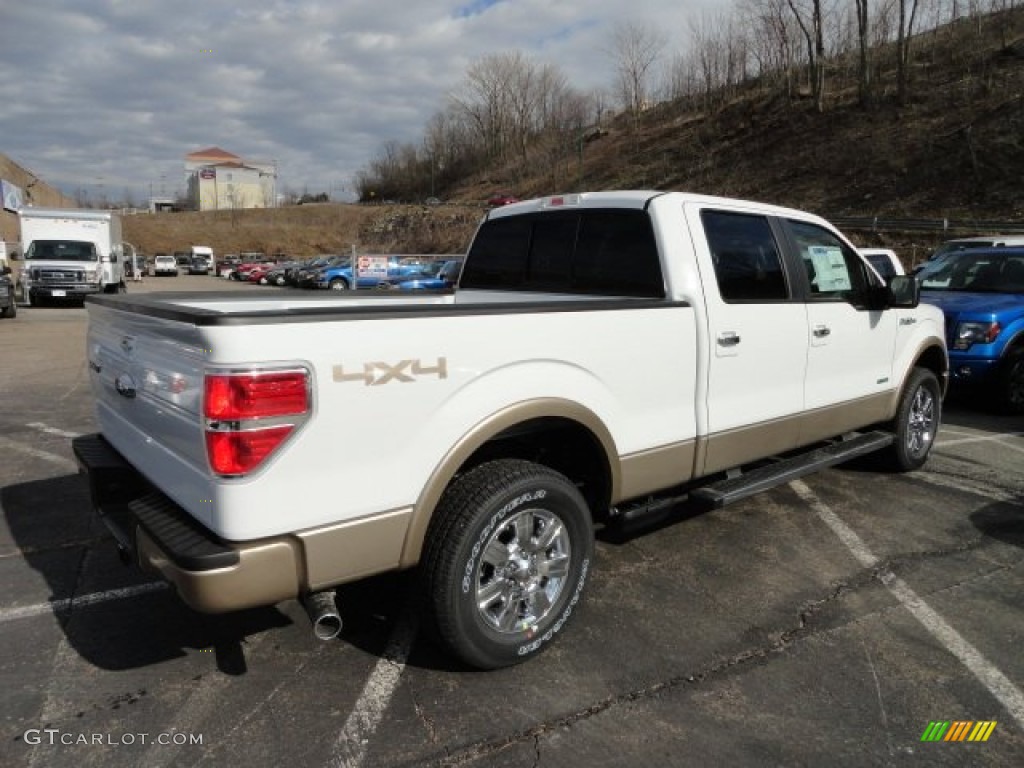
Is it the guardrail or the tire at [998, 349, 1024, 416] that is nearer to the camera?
the tire at [998, 349, 1024, 416]

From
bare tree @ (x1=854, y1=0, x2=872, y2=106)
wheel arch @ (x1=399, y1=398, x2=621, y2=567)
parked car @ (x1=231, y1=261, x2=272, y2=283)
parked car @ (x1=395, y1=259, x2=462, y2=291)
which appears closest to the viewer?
wheel arch @ (x1=399, y1=398, x2=621, y2=567)

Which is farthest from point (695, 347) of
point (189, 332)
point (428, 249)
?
point (428, 249)

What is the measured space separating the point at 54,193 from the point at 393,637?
123 metres

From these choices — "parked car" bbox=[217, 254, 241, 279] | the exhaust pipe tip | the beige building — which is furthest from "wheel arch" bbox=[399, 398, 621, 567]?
the beige building

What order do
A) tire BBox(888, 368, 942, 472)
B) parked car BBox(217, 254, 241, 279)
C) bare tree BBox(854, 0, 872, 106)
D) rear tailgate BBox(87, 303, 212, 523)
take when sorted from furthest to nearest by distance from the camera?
parked car BBox(217, 254, 241, 279) → bare tree BBox(854, 0, 872, 106) → tire BBox(888, 368, 942, 472) → rear tailgate BBox(87, 303, 212, 523)

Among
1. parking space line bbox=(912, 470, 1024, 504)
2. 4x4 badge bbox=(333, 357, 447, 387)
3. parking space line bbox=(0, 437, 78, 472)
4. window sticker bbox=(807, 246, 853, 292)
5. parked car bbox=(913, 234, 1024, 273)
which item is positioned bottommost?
parking space line bbox=(912, 470, 1024, 504)

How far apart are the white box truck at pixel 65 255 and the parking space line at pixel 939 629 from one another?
24.1 metres

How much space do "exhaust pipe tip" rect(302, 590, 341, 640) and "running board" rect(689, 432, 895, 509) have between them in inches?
79.9

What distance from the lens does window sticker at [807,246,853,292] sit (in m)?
4.66

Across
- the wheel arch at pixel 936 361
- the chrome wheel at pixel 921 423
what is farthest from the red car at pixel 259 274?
the chrome wheel at pixel 921 423

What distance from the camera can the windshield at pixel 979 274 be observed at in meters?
8.82

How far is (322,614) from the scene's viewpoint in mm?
2535

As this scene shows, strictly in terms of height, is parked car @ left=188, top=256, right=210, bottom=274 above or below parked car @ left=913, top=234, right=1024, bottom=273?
above

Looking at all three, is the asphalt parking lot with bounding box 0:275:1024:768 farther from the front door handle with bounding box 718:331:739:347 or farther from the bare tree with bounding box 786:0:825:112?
the bare tree with bounding box 786:0:825:112
